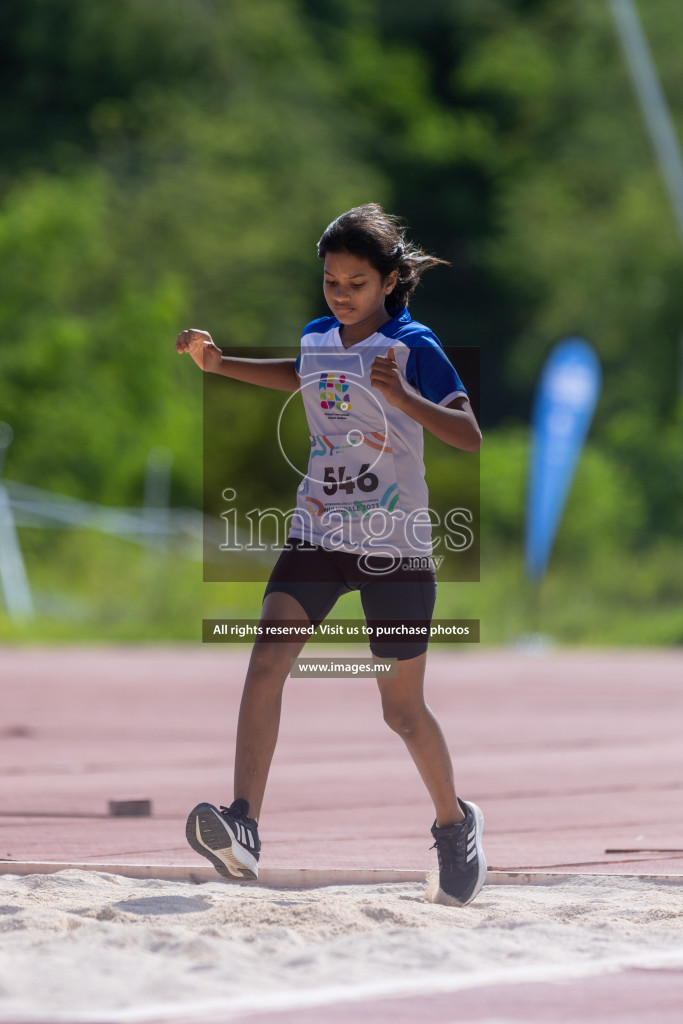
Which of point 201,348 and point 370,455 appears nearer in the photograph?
point 370,455

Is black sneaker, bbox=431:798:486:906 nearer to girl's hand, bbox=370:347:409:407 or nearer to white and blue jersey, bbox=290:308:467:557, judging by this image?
white and blue jersey, bbox=290:308:467:557

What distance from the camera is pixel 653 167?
4603 cm

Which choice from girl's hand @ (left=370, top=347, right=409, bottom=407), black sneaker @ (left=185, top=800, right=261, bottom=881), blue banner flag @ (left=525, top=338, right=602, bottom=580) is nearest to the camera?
girl's hand @ (left=370, top=347, right=409, bottom=407)

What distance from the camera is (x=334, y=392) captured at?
462 cm

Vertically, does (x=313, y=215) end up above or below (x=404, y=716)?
above

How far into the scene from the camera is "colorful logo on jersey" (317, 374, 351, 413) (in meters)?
4.58

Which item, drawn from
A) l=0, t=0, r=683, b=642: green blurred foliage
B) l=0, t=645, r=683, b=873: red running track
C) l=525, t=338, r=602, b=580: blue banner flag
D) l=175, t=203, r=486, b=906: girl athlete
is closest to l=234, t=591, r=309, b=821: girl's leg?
l=175, t=203, r=486, b=906: girl athlete

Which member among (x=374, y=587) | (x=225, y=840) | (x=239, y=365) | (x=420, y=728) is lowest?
(x=225, y=840)

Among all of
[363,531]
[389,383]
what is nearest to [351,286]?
[389,383]

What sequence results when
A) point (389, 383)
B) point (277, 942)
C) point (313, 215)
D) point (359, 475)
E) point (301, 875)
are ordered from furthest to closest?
point (313, 215) → point (301, 875) → point (359, 475) → point (389, 383) → point (277, 942)

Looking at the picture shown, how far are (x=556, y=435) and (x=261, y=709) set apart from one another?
1672 centimetres

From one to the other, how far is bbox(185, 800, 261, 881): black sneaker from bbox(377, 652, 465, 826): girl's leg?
0.51 metres

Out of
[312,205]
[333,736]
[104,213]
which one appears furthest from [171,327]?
[333,736]

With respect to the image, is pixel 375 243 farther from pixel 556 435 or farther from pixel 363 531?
pixel 556 435
